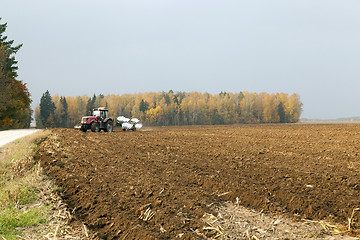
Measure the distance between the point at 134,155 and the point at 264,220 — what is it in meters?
7.69

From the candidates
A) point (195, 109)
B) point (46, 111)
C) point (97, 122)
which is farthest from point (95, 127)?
point (195, 109)

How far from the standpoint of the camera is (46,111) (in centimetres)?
8056

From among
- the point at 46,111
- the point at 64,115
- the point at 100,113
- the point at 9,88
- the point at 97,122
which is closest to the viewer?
the point at 97,122

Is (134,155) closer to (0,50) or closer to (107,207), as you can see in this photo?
(107,207)

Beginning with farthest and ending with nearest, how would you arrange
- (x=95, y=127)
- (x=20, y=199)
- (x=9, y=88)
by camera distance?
1. (x=9, y=88)
2. (x=95, y=127)
3. (x=20, y=199)

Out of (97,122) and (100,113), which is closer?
(97,122)

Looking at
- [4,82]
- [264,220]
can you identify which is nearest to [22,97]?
[4,82]

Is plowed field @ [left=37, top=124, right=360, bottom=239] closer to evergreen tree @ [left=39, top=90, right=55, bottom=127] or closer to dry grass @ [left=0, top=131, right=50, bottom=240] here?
dry grass @ [left=0, top=131, right=50, bottom=240]

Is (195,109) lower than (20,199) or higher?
higher

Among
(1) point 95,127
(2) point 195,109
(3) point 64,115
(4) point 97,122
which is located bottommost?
(1) point 95,127

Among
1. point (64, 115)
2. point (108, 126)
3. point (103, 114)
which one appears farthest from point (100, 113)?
point (64, 115)

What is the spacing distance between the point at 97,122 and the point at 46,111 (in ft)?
209

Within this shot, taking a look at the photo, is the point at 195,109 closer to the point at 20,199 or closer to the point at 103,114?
the point at 103,114

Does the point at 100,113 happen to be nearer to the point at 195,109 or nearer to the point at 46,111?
the point at 46,111
